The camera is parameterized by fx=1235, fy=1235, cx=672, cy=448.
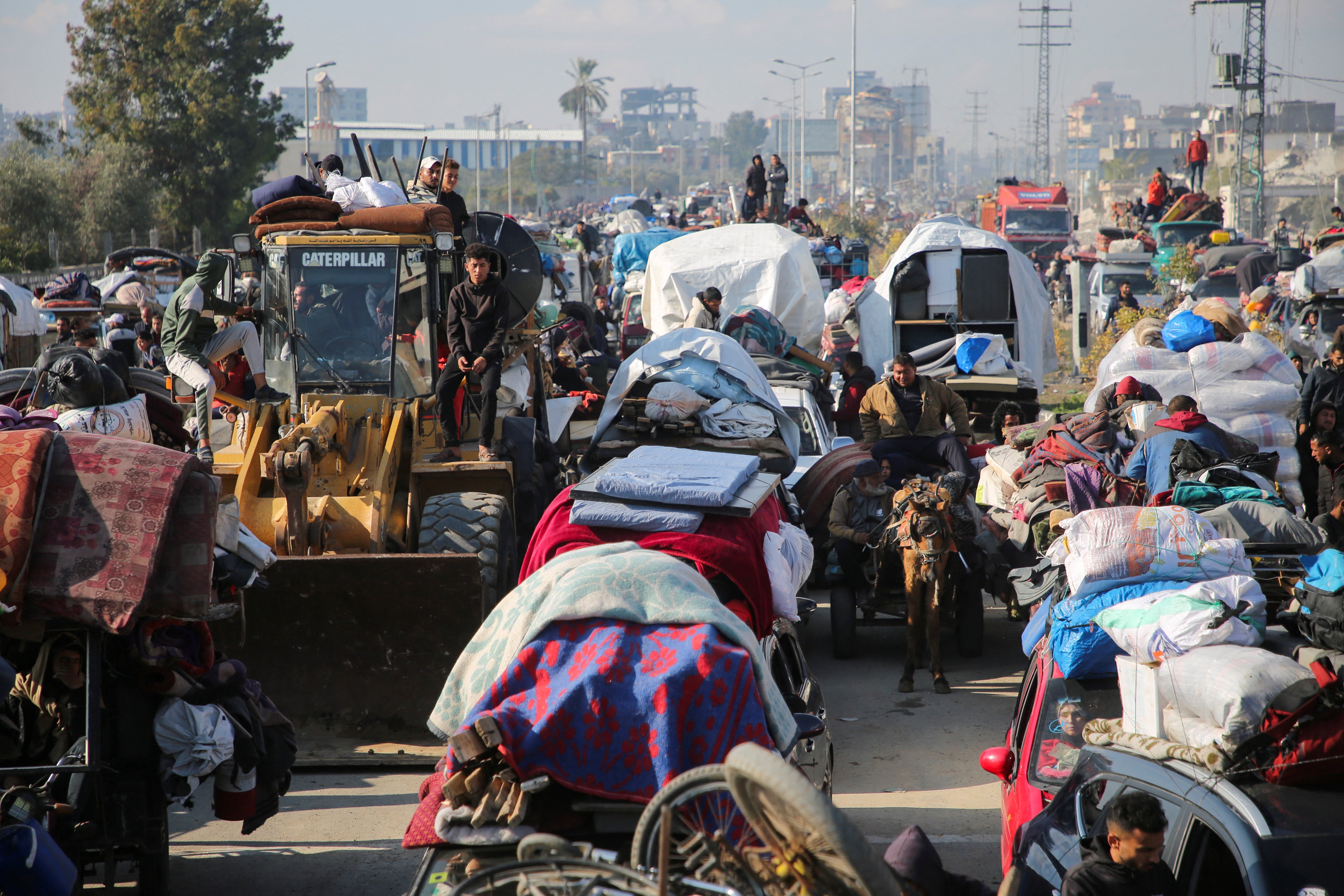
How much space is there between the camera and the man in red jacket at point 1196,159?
33625 mm

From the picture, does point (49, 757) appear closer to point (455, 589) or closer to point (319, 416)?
point (455, 589)

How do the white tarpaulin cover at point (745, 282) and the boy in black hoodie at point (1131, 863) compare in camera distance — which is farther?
the white tarpaulin cover at point (745, 282)

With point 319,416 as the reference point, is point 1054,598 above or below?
below

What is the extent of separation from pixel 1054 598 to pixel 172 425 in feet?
19.0

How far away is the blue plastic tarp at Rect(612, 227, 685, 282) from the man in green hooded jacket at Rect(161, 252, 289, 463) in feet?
55.6

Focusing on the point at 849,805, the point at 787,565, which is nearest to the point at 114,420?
the point at 787,565

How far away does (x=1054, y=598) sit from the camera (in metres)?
6.29

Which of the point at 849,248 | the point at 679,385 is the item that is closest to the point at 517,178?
the point at 849,248

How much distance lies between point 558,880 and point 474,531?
5.06 m

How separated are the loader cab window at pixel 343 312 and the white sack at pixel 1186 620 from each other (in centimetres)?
559

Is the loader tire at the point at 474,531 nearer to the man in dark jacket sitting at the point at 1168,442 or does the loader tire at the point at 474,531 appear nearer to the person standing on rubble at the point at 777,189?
the man in dark jacket sitting at the point at 1168,442

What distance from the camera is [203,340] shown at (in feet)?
33.7

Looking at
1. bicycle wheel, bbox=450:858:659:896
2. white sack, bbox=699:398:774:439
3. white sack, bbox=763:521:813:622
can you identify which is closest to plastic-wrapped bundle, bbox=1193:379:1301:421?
white sack, bbox=699:398:774:439

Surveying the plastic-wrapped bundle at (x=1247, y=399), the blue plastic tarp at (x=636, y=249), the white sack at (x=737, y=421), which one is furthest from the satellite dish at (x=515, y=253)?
the blue plastic tarp at (x=636, y=249)
